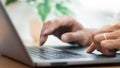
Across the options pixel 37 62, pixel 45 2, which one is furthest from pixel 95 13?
pixel 37 62

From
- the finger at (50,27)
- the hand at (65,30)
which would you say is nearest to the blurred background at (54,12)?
the hand at (65,30)

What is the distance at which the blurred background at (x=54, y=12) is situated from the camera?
2029 millimetres

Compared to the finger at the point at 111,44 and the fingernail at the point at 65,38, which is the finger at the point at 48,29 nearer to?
the fingernail at the point at 65,38

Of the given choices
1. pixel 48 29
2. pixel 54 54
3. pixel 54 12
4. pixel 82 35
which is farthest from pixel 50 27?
pixel 54 12

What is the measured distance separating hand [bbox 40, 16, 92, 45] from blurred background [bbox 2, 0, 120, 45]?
93cm

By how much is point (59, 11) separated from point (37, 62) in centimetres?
155

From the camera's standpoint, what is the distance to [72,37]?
36.6 inches

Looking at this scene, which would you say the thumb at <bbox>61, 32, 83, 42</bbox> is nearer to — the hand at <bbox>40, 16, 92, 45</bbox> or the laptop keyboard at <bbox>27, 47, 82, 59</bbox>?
the hand at <bbox>40, 16, 92, 45</bbox>

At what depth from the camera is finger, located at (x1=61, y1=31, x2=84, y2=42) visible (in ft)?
2.88

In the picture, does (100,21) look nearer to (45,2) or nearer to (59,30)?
(45,2)

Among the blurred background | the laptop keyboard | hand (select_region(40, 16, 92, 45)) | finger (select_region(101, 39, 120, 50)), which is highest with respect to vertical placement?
the blurred background

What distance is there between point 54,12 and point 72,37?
118cm

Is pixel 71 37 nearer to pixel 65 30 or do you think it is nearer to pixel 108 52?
pixel 65 30

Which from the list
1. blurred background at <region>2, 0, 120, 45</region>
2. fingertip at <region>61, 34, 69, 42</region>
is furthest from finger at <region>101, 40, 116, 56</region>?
blurred background at <region>2, 0, 120, 45</region>
